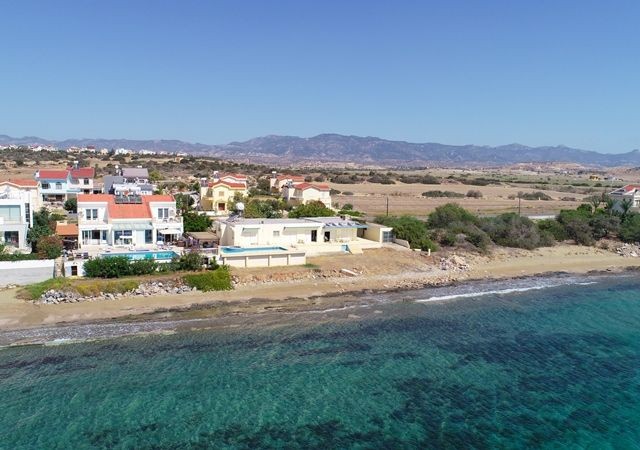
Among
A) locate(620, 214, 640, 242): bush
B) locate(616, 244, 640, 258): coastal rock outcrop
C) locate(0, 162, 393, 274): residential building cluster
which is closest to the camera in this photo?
locate(0, 162, 393, 274): residential building cluster

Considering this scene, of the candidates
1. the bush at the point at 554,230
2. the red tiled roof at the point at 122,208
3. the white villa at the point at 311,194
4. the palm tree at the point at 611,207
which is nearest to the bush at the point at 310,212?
the white villa at the point at 311,194

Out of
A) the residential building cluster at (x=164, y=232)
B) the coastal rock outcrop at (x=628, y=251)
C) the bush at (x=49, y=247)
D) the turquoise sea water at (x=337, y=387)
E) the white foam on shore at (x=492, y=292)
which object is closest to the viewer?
the turquoise sea water at (x=337, y=387)

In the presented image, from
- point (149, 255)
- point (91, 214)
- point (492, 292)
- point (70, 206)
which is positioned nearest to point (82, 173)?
point (70, 206)

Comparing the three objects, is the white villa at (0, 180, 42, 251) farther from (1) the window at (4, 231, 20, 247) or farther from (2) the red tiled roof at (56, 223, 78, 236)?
(2) the red tiled roof at (56, 223, 78, 236)

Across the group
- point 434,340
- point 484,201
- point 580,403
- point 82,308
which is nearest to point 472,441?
point 580,403

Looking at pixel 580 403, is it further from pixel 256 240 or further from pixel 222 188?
pixel 222 188

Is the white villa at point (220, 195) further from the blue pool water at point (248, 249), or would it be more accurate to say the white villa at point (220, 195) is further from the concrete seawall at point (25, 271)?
the concrete seawall at point (25, 271)

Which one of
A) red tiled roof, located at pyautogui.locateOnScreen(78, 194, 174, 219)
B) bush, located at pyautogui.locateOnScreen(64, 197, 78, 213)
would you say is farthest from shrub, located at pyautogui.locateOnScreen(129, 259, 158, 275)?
bush, located at pyautogui.locateOnScreen(64, 197, 78, 213)
